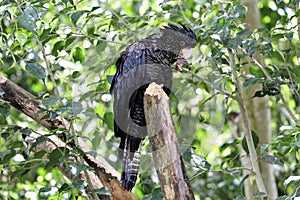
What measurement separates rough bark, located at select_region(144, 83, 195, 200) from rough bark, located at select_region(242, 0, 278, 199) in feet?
2.88

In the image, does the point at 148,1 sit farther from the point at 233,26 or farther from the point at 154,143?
the point at 154,143

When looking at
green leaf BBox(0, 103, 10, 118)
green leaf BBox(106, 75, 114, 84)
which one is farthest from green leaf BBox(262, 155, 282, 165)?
green leaf BBox(0, 103, 10, 118)

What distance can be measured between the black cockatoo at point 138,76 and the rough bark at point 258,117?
706 mm

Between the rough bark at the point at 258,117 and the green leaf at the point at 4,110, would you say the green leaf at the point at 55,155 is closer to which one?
the green leaf at the point at 4,110

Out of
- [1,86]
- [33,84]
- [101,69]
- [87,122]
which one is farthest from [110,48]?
[33,84]

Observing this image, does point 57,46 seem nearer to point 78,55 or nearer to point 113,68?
point 78,55

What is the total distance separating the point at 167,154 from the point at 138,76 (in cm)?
25

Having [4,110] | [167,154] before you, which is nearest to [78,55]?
[4,110]

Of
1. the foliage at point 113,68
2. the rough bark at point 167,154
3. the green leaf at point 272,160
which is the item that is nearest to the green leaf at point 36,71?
the foliage at point 113,68

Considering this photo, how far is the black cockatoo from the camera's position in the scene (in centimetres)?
154

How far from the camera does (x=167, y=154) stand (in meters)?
1.39

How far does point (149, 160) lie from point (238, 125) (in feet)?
2.86

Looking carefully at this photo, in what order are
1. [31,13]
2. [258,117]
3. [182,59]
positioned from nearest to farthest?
1. [31,13]
2. [182,59]
3. [258,117]

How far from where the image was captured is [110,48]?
1773 mm
